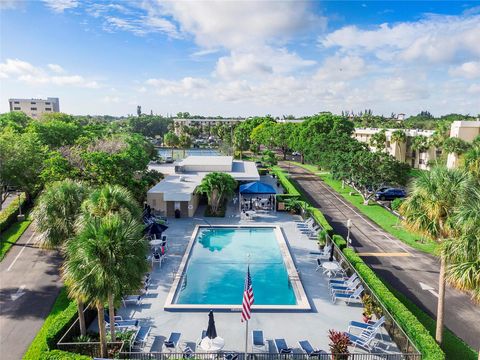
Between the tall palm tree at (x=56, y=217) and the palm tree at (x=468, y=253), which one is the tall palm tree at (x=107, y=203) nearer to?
the tall palm tree at (x=56, y=217)

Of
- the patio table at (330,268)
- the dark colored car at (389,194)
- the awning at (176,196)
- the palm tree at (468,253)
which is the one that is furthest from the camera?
the dark colored car at (389,194)

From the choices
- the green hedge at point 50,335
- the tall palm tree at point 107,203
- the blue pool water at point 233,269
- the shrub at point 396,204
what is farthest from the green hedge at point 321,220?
the green hedge at point 50,335

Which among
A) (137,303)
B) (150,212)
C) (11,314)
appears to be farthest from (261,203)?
(11,314)

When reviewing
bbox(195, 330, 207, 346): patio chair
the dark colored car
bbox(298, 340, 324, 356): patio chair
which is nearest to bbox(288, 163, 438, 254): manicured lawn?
the dark colored car

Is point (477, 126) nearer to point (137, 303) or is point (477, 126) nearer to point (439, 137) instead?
point (439, 137)

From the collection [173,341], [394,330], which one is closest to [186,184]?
[173,341]
